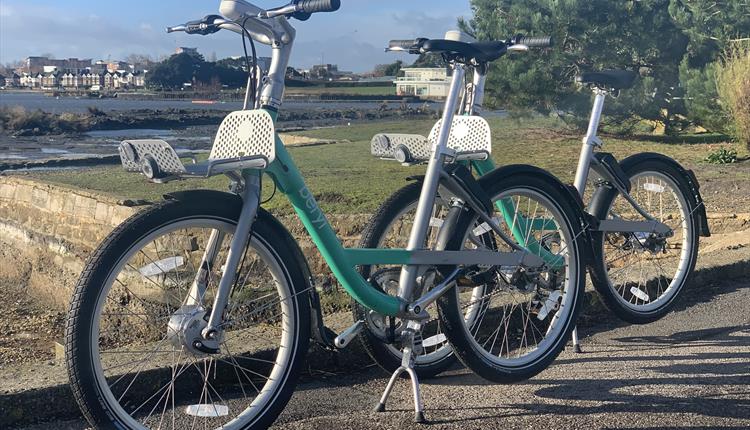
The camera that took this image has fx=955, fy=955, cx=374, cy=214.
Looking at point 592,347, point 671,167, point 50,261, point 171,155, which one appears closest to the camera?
point 171,155

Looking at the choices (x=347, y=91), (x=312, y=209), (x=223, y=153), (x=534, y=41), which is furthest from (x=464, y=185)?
(x=347, y=91)

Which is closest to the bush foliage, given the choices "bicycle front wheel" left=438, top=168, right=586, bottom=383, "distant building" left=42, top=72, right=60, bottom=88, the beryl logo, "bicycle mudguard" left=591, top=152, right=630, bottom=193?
"bicycle mudguard" left=591, top=152, right=630, bottom=193

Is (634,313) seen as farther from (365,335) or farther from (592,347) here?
(365,335)

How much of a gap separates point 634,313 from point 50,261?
1234 cm

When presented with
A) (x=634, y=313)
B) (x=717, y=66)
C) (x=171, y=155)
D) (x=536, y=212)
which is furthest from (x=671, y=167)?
(x=717, y=66)

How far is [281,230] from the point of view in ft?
12.2

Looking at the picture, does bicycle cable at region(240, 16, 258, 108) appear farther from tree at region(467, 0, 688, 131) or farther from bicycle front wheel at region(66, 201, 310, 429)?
tree at region(467, 0, 688, 131)

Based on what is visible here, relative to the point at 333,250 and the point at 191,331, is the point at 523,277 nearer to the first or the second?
the point at 333,250

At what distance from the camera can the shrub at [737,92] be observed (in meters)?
14.7

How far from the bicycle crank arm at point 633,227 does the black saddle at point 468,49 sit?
1.17 meters

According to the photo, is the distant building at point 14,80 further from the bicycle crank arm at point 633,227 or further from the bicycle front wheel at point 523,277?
the bicycle front wheel at point 523,277

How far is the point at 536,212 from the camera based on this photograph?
4.86m

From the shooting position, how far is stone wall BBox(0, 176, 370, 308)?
13.8 meters

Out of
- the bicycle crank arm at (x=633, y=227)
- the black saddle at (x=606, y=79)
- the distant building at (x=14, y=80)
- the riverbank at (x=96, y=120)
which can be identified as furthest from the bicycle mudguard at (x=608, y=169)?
the distant building at (x=14, y=80)
